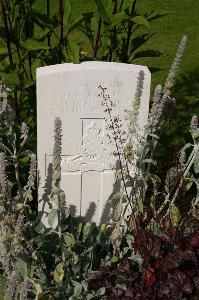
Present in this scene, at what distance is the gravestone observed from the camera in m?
2.79

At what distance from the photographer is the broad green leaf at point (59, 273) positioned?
283 cm

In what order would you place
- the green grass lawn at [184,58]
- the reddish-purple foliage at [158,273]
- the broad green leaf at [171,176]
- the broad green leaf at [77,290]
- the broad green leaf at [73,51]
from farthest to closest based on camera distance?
the green grass lawn at [184,58] → the broad green leaf at [171,176] → the broad green leaf at [73,51] → the broad green leaf at [77,290] → the reddish-purple foliage at [158,273]

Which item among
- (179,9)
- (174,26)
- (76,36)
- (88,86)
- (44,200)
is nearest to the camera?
(88,86)

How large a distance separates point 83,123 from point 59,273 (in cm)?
89

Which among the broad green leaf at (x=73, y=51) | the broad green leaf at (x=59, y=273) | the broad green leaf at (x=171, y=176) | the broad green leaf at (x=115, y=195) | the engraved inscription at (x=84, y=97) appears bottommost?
the broad green leaf at (x=59, y=273)

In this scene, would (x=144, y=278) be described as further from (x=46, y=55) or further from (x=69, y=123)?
(x=46, y=55)

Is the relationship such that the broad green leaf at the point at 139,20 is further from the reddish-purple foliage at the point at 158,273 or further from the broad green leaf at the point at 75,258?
the broad green leaf at the point at 75,258

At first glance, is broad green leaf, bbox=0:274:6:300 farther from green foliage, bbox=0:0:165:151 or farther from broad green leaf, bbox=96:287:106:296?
green foliage, bbox=0:0:165:151

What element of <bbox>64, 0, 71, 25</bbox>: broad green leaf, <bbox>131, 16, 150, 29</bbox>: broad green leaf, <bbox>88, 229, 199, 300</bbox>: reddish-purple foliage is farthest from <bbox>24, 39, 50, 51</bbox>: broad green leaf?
<bbox>88, 229, 199, 300</bbox>: reddish-purple foliage

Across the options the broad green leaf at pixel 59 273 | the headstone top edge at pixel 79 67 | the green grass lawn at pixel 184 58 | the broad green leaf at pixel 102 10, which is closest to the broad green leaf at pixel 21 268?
the broad green leaf at pixel 59 273

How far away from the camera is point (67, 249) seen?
297 cm

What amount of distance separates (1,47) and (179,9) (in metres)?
4.84

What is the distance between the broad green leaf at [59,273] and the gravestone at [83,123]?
494mm

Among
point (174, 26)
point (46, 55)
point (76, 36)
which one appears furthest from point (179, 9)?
point (46, 55)
